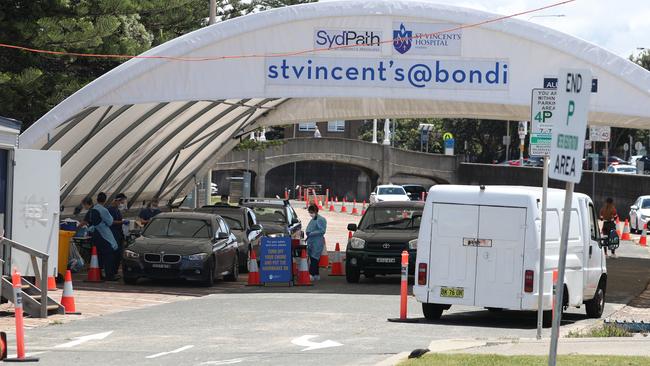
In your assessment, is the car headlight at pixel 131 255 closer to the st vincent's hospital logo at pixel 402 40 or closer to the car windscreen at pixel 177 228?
the car windscreen at pixel 177 228

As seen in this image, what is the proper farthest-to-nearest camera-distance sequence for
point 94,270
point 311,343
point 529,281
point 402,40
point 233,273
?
point 402,40
point 233,273
point 94,270
point 529,281
point 311,343

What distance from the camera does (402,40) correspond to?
2845 centimetres

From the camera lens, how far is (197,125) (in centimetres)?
3859

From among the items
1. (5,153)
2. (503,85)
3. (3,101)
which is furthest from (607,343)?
Result: (3,101)

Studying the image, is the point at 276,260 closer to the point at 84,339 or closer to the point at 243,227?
the point at 243,227

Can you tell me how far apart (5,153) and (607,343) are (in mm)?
10191

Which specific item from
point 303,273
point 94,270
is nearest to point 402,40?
point 303,273

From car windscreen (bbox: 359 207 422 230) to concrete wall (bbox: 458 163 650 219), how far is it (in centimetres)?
2541

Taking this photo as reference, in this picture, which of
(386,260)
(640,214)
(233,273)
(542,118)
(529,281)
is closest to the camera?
(542,118)

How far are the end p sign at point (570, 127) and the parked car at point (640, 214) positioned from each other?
4065cm

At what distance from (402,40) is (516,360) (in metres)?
15.5

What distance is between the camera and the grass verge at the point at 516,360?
13.4 metres

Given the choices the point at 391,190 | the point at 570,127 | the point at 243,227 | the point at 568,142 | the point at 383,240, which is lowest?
the point at 383,240

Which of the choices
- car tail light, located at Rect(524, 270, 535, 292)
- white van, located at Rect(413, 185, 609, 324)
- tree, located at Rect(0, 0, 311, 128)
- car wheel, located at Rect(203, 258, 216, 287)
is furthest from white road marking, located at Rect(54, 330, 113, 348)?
tree, located at Rect(0, 0, 311, 128)
